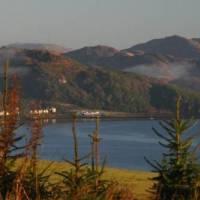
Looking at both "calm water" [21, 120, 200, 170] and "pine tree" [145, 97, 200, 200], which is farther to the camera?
"calm water" [21, 120, 200, 170]

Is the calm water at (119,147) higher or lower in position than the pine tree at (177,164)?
lower

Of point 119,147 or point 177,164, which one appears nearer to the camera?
point 177,164

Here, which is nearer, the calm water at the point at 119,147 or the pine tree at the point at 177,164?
the pine tree at the point at 177,164

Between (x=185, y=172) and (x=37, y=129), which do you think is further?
(x=185, y=172)

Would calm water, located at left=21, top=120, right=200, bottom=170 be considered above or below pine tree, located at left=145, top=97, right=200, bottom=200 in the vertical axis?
below

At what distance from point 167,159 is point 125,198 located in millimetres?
7272

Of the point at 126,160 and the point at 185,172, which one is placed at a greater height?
the point at 185,172

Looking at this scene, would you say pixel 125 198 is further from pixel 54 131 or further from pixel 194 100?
pixel 194 100

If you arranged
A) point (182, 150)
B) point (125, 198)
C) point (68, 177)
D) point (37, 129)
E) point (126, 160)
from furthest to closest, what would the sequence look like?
point (126, 160) < point (182, 150) < point (68, 177) < point (37, 129) < point (125, 198)

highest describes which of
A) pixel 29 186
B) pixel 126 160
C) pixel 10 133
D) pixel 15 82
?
pixel 15 82

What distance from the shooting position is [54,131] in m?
123

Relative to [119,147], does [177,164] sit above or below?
above

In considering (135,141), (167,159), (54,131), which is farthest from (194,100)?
(167,159)

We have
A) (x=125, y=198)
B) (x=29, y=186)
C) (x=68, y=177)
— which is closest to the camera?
(x=125, y=198)
